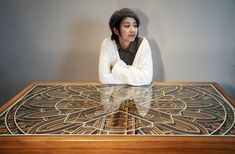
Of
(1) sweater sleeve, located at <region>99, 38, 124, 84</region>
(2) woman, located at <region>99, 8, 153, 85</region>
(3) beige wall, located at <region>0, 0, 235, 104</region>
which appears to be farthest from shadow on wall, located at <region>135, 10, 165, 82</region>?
(1) sweater sleeve, located at <region>99, 38, 124, 84</region>

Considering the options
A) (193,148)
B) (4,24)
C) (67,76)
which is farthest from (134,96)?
(4,24)

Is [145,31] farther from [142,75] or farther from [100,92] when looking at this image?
[100,92]

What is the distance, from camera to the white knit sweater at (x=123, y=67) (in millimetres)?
1303

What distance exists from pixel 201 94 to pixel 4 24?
136cm

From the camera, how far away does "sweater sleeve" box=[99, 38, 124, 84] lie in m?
1.33

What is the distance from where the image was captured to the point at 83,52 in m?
1.67

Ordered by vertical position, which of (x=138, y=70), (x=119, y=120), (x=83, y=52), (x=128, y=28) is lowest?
(x=119, y=120)

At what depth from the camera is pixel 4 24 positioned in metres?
1.63

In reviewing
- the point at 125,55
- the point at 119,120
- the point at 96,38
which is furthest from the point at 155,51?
the point at 119,120

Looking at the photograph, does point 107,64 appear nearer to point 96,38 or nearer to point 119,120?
point 96,38

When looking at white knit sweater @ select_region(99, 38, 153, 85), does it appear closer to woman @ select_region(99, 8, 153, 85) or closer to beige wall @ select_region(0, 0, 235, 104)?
woman @ select_region(99, 8, 153, 85)

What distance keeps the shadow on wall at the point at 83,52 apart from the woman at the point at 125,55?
0.26m

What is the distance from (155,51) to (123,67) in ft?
1.32

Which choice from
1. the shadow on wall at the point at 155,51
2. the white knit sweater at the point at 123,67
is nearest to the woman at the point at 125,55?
the white knit sweater at the point at 123,67
